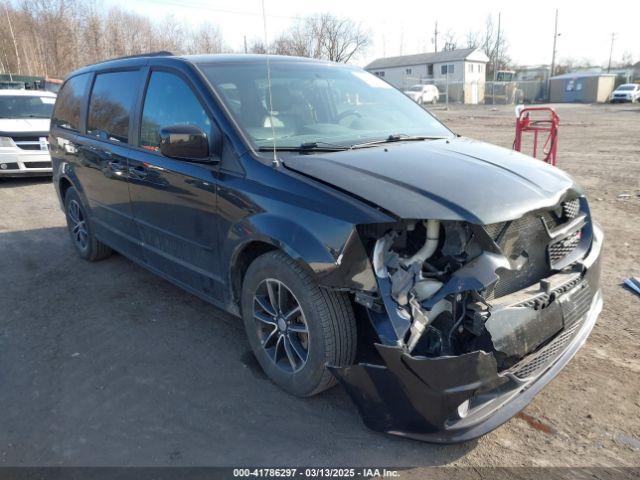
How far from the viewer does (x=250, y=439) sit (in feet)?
8.86

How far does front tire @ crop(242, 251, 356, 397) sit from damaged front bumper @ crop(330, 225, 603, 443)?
218mm

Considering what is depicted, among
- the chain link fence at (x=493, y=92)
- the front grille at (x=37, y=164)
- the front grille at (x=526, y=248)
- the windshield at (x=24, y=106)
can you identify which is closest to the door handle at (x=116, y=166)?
the front grille at (x=526, y=248)

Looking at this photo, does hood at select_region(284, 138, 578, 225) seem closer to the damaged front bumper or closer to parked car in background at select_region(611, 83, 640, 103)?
the damaged front bumper

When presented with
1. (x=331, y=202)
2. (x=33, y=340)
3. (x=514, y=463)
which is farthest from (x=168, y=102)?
(x=514, y=463)

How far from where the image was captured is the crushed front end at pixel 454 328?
221cm

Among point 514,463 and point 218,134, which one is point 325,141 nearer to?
point 218,134

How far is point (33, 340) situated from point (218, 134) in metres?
2.20

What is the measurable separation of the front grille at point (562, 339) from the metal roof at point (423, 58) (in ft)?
218

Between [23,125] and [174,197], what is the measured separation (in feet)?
27.1

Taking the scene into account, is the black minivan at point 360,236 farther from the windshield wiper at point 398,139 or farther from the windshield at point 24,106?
the windshield at point 24,106

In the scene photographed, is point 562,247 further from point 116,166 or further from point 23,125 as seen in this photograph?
point 23,125

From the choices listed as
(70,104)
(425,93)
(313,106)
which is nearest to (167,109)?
(313,106)

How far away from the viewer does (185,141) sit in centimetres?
310

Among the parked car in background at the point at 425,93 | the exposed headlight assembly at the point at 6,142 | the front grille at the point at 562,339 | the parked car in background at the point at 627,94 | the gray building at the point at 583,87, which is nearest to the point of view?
the front grille at the point at 562,339
